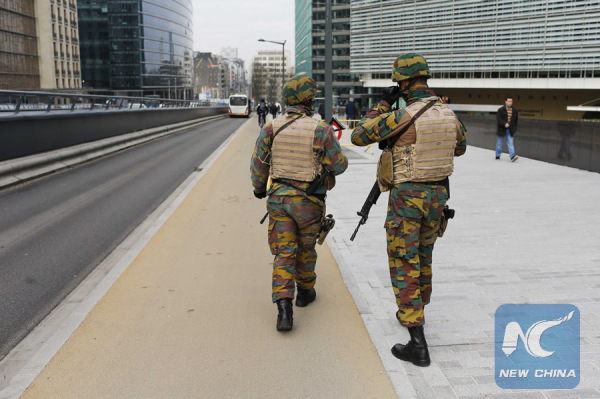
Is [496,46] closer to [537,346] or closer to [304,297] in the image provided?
[304,297]

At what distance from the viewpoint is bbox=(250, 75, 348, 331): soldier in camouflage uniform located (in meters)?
4.23

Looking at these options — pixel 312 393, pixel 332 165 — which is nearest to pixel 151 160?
pixel 332 165

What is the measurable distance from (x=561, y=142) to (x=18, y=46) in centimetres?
8195

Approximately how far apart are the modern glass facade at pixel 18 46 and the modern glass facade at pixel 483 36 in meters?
47.7

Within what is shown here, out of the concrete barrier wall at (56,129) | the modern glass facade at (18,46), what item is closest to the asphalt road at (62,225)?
the concrete barrier wall at (56,129)

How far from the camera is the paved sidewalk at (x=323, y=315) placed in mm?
3387

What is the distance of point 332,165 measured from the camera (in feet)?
14.1

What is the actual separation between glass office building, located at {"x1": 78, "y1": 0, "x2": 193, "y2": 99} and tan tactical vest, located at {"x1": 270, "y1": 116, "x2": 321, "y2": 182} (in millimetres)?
98410

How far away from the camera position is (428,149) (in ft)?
12.1

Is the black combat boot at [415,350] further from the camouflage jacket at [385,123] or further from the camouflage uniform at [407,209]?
the camouflage jacket at [385,123]

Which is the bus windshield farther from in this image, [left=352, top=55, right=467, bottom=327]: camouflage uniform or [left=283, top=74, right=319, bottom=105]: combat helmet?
[left=352, top=55, right=467, bottom=327]: camouflage uniform

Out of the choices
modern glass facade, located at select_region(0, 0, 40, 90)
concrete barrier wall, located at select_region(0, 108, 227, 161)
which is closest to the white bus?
modern glass facade, located at select_region(0, 0, 40, 90)

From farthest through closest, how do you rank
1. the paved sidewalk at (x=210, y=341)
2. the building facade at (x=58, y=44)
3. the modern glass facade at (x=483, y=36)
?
the building facade at (x=58, y=44)
the modern glass facade at (x=483, y=36)
the paved sidewalk at (x=210, y=341)

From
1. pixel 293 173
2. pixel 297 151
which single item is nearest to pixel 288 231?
pixel 293 173
